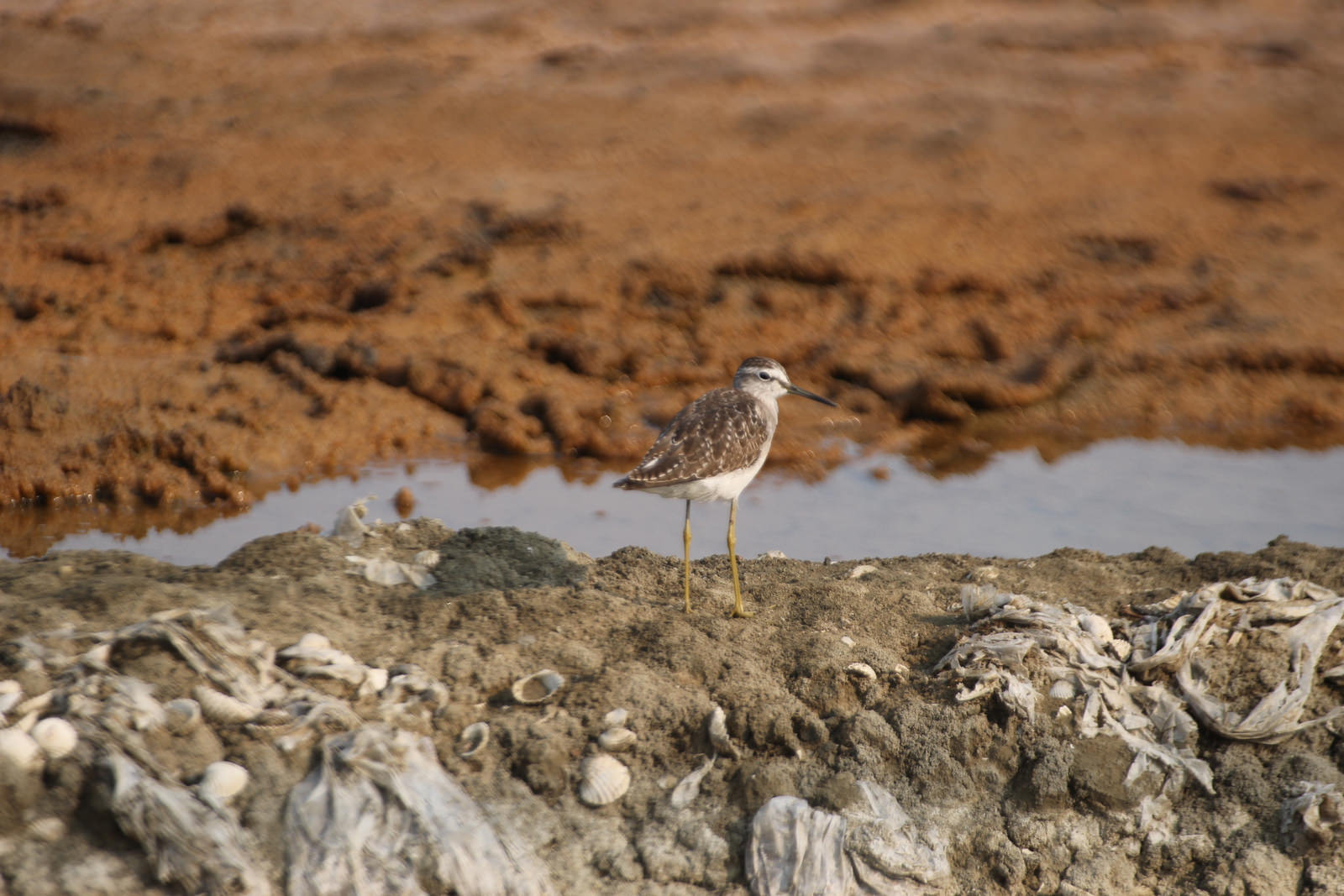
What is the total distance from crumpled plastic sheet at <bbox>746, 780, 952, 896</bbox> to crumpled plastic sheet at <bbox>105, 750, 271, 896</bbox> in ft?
5.58

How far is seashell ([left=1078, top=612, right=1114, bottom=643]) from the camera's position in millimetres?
4840

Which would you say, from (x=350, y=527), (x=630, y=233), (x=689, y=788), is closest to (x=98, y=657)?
(x=350, y=527)

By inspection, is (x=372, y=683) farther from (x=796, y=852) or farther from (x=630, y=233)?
(x=630, y=233)

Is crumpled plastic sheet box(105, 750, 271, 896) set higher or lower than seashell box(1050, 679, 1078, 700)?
higher

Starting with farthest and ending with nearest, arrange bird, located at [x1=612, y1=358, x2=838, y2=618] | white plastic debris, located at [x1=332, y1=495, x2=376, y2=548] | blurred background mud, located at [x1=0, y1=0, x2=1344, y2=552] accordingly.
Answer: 1. blurred background mud, located at [x1=0, y1=0, x2=1344, y2=552]
2. white plastic debris, located at [x1=332, y1=495, x2=376, y2=548]
3. bird, located at [x1=612, y1=358, x2=838, y2=618]

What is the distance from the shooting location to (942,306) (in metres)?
11.0

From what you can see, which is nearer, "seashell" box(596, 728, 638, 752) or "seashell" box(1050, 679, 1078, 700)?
"seashell" box(596, 728, 638, 752)

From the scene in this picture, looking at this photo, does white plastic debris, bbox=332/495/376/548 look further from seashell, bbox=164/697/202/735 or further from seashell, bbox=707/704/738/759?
seashell, bbox=707/704/738/759

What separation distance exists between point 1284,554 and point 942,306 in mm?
5603

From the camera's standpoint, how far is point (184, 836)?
355 centimetres

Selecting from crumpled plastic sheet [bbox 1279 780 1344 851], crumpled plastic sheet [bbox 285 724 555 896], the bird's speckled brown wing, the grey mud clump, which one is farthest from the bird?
crumpled plastic sheet [bbox 1279 780 1344 851]

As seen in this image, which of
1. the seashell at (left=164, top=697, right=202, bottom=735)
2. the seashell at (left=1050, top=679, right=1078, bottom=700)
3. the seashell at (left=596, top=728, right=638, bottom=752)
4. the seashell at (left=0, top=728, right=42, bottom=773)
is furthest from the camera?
the seashell at (left=1050, top=679, right=1078, bottom=700)

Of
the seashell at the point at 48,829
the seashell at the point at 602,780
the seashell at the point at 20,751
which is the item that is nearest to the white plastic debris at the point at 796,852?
the seashell at the point at 602,780

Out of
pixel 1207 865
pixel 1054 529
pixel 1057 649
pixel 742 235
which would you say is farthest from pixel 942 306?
pixel 1207 865
